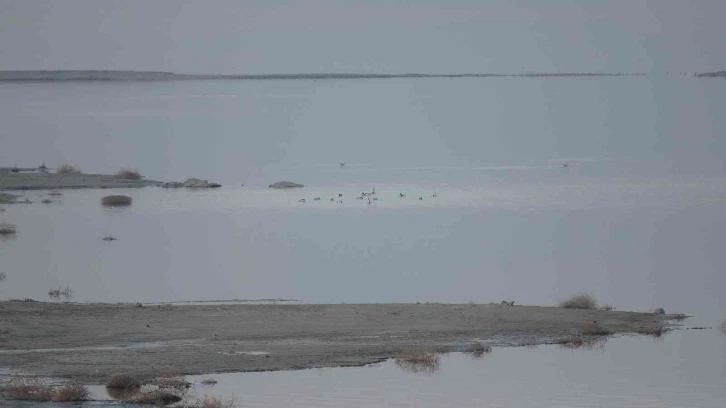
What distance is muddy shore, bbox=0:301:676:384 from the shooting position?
21.2 metres

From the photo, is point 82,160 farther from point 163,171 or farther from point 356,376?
point 356,376

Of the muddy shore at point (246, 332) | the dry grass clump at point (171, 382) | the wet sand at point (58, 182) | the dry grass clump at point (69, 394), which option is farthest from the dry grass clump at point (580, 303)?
the wet sand at point (58, 182)

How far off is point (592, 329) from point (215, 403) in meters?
9.37

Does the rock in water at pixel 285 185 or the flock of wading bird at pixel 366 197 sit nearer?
the flock of wading bird at pixel 366 197

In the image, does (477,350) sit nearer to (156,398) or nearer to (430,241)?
(156,398)

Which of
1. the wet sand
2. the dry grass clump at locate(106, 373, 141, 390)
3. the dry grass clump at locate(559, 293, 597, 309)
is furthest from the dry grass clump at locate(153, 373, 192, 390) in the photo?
the wet sand

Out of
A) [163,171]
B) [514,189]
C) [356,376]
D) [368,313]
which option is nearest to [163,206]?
[514,189]

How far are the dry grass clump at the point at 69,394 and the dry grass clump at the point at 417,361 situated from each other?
5.49 m

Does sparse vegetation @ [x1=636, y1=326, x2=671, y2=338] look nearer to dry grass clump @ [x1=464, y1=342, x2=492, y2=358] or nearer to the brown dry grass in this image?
the brown dry grass

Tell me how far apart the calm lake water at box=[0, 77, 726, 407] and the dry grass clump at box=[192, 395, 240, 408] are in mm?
1442

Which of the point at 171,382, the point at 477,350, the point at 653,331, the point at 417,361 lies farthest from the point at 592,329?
the point at 171,382

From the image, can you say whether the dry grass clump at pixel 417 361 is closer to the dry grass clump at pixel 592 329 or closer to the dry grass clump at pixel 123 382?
the dry grass clump at pixel 592 329

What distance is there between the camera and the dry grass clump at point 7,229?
147ft

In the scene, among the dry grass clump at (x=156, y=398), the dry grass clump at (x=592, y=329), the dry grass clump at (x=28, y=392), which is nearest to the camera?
the dry grass clump at (x=28, y=392)
